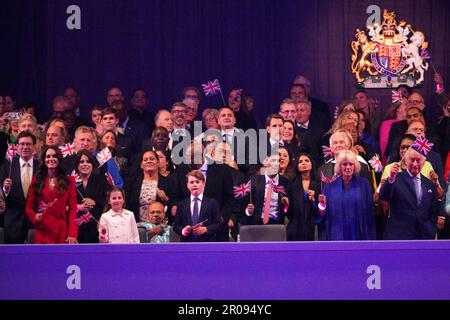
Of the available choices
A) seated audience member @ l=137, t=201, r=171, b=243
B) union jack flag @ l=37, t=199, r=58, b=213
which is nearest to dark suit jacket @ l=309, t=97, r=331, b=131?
seated audience member @ l=137, t=201, r=171, b=243

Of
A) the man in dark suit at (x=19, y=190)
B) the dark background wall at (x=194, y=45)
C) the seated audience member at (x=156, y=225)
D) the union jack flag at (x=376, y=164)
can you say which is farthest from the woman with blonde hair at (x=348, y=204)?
the dark background wall at (x=194, y=45)

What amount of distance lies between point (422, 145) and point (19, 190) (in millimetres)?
3119

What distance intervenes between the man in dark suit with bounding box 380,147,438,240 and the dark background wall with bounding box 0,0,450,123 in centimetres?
355

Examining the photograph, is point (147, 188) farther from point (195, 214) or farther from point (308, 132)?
point (308, 132)

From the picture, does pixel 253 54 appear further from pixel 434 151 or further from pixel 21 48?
pixel 434 151

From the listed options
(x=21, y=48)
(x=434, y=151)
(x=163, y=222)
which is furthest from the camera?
(x=21, y=48)

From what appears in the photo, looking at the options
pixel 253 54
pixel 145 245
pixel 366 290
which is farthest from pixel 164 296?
pixel 253 54

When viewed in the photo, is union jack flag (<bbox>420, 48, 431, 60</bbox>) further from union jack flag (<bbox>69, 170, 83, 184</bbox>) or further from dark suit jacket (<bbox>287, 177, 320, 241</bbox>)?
union jack flag (<bbox>69, 170, 83, 184</bbox>)

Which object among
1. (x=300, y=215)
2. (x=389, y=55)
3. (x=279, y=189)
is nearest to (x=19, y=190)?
(x=279, y=189)

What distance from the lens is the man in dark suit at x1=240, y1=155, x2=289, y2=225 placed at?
7.62 metres

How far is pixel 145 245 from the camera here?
6.78 metres

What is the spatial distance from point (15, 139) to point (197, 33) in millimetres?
3121

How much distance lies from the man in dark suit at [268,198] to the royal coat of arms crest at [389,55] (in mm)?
3509

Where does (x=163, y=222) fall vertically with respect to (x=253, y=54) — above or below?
below
